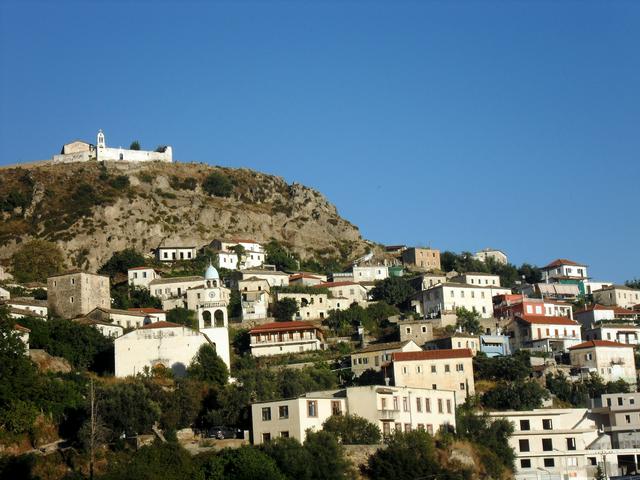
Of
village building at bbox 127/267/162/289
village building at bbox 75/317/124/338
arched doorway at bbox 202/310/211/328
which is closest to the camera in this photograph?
village building at bbox 75/317/124/338

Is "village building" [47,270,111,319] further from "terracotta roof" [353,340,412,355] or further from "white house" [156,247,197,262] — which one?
"white house" [156,247,197,262]

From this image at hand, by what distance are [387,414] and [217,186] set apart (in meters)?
81.2

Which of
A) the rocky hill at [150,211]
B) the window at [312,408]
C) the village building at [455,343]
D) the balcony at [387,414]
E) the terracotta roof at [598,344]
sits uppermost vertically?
the rocky hill at [150,211]

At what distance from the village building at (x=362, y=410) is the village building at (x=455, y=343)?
15.6m

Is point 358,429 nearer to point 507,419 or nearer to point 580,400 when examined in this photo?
point 507,419

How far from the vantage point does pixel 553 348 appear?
309ft

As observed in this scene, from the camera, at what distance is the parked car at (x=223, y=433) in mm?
65875

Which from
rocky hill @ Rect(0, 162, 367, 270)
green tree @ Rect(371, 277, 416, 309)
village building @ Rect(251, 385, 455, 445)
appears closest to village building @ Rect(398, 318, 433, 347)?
green tree @ Rect(371, 277, 416, 309)

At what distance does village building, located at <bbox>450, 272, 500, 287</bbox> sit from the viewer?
11332cm

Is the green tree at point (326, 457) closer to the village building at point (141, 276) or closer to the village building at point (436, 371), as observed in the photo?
the village building at point (436, 371)

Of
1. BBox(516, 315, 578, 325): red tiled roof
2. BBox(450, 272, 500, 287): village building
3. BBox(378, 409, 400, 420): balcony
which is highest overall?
BBox(450, 272, 500, 287): village building

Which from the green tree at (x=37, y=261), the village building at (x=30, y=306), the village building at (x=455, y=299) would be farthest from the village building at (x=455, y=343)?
the green tree at (x=37, y=261)

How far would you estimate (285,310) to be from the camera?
99.9 metres

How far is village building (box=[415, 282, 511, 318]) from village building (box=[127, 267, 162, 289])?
2534 centimetres
